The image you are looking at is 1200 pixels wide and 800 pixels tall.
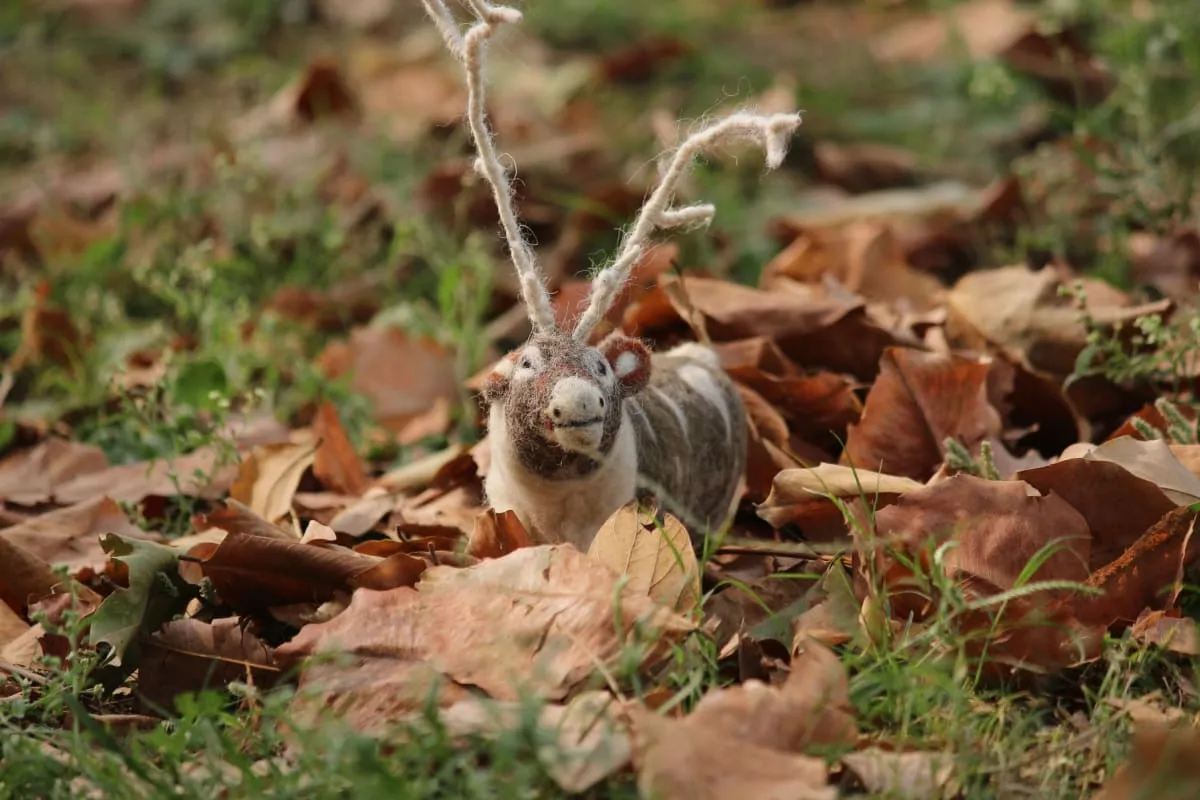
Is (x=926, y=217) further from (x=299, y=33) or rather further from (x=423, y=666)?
(x=299, y=33)

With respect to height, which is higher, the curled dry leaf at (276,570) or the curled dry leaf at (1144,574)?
the curled dry leaf at (276,570)

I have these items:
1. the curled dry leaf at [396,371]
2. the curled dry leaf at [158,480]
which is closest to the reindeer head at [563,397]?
the curled dry leaf at [158,480]

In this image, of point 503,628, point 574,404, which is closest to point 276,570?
point 503,628

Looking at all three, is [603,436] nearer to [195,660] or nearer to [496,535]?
[496,535]

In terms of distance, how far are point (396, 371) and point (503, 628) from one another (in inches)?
58.4

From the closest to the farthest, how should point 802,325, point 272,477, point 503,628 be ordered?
point 503,628 → point 272,477 → point 802,325

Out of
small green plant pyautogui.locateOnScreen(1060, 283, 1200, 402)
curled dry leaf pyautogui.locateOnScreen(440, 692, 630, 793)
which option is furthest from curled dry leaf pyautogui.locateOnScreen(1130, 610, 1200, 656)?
curled dry leaf pyautogui.locateOnScreen(440, 692, 630, 793)

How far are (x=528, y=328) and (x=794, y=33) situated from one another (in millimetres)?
2866

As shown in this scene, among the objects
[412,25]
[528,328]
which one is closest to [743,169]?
[528,328]

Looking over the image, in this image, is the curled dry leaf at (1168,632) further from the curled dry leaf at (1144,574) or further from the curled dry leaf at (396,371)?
the curled dry leaf at (396,371)

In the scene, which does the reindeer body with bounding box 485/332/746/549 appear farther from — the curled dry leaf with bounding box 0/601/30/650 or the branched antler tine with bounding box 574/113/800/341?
the curled dry leaf with bounding box 0/601/30/650

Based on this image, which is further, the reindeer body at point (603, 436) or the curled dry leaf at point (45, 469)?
the curled dry leaf at point (45, 469)

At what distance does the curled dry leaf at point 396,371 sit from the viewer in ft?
10.6

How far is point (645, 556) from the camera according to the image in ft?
6.64
